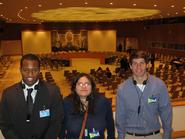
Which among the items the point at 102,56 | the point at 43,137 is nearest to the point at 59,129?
the point at 43,137

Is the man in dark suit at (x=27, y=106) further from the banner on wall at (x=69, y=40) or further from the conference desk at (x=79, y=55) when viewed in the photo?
the banner on wall at (x=69, y=40)

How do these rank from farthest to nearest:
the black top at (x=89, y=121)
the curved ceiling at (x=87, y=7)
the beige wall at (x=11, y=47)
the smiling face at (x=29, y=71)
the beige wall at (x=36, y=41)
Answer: the beige wall at (x=11, y=47)
the beige wall at (x=36, y=41)
the curved ceiling at (x=87, y=7)
the black top at (x=89, y=121)
the smiling face at (x=29, y=71)

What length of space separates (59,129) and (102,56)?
25952 millimetres

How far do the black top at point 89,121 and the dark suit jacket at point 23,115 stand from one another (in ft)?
0.70

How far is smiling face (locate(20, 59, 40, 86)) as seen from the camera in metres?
2.69

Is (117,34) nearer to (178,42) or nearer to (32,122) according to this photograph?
(178,42)

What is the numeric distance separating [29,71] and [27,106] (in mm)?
336

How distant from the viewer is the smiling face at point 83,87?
3.02 metres

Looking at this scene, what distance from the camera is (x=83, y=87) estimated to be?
303 centimetres

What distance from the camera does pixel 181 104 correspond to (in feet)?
15.9

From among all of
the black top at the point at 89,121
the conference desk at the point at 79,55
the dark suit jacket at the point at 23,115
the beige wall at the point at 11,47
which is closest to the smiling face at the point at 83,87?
the black top at the point at 89,121

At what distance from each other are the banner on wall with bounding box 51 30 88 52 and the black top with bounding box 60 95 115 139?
106 ft

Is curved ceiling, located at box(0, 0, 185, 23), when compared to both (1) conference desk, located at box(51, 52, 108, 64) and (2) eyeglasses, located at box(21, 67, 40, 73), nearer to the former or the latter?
(1) conference desk, located at box(51, 52, 108, 64)

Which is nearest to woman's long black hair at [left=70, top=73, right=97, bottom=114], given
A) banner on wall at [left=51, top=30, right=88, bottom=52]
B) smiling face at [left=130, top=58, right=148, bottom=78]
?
smiling face at [left=130, top=58, right=148, bottom=78]
